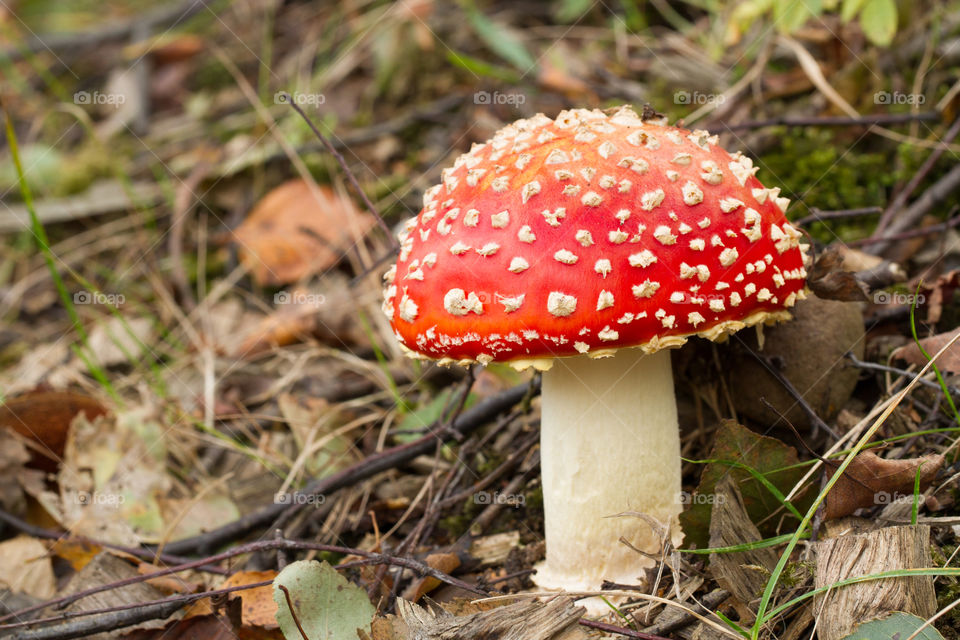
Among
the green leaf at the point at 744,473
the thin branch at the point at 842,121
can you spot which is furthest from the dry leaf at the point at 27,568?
the thin branch at the point at 842,121

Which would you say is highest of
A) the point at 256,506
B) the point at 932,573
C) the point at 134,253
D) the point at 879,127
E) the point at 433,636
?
the point at 879,127

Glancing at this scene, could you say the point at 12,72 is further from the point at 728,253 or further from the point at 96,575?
the point at 728,253

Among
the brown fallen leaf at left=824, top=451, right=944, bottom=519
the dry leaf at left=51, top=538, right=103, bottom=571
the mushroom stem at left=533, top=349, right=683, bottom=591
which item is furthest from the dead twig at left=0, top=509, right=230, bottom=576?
the brown fallen leaf at left=824, top=451, right=944, bottom=519

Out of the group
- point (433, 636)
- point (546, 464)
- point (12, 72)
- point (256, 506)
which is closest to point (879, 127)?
point (546, 464)

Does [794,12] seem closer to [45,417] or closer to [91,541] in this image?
[91,541]

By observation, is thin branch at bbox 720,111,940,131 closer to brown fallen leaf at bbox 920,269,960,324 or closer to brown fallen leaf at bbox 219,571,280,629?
brown fallen leaf at bbox 920,269,960,324
